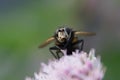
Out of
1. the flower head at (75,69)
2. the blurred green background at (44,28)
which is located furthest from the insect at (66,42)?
the blurred green background at (44,28)

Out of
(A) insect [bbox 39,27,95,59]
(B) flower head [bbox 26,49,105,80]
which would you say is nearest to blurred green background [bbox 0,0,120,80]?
(A) insect [bbox 39,27,95,59]

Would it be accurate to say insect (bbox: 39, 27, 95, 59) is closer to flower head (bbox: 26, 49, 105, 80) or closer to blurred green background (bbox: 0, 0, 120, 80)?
flower head (bbox: 26, 49, 105, 80)

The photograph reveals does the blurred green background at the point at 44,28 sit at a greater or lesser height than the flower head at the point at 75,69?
lesser

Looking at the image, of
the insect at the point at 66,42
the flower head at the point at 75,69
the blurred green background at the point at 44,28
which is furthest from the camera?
the blurred green background at the point at 44,28

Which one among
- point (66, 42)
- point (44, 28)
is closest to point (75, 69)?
point (66, 42)

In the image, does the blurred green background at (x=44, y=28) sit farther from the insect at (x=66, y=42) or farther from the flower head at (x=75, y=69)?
the flower head at (x=75, y=69)

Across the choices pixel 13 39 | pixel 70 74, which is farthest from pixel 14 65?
pixel 70 74

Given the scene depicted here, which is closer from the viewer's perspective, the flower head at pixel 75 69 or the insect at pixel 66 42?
the flower head at pixel 75 69
